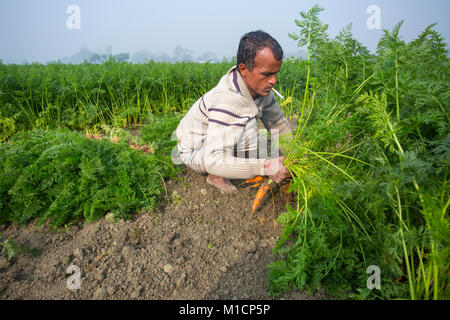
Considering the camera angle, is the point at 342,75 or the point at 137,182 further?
the point at 137,182

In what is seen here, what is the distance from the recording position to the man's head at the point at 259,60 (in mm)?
1986

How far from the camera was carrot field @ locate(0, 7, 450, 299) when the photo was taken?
1317mm

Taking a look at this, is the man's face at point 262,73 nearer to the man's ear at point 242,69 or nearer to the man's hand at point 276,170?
the man's ear at point 242,69

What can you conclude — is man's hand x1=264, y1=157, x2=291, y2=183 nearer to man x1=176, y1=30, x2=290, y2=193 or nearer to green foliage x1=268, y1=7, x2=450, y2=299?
man x1=176, y1=30, x2=290, y2=193

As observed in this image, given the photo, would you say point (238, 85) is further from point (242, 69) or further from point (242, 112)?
point (242, 112)

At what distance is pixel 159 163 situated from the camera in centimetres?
275

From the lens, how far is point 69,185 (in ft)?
7.11

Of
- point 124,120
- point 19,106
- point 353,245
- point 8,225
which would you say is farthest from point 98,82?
point 353,245

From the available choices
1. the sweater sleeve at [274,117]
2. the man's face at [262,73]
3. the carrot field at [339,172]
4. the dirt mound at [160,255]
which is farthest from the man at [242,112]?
the sweater sleeve at [274,117]

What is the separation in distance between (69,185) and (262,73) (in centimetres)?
170

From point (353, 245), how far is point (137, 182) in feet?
5.41

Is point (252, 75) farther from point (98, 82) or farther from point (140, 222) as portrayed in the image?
point (98, 82)

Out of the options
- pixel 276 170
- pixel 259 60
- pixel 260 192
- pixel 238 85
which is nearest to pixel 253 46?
pixel 259 60

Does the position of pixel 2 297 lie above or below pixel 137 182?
below
